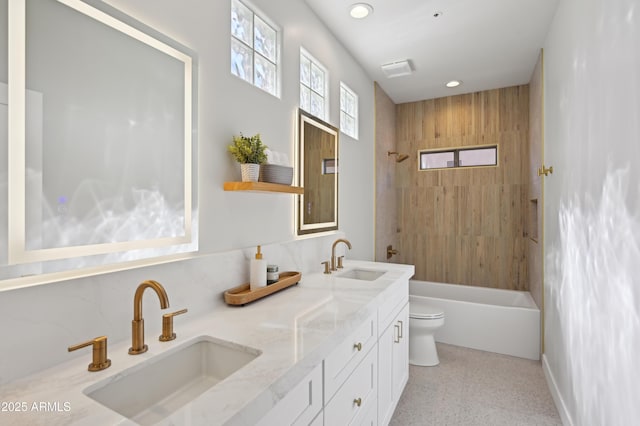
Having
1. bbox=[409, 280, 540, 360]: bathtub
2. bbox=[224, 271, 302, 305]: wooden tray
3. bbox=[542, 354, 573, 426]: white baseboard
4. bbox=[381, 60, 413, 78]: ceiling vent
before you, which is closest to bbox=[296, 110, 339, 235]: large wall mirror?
bbox=[224, 271, 302, 305]: wooden tray

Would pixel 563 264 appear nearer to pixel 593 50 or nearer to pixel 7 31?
pixel 593 50

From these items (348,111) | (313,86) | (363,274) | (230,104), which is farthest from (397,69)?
(230,104)

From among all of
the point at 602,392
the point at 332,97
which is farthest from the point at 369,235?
the point at 602,392

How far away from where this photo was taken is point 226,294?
4.76ft

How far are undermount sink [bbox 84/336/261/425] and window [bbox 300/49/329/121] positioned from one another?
1.66m

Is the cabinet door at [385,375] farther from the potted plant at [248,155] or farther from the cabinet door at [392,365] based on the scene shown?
the potted plant at [248,155]

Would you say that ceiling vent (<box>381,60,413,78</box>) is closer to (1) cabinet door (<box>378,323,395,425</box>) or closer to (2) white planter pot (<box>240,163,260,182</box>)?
(2) white planter pot (<box>240,163,260,182</box>)

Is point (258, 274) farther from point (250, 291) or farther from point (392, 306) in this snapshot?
point (392, 306)

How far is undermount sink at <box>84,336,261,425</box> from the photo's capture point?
0.85m

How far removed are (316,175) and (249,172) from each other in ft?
2.82

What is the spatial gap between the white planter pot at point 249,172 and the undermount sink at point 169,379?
0.74 m

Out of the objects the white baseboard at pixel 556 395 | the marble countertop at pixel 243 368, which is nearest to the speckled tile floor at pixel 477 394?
the white baseboard at pixel 556 395

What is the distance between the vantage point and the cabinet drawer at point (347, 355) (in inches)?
44.7

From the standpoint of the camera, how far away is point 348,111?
3.01 m
